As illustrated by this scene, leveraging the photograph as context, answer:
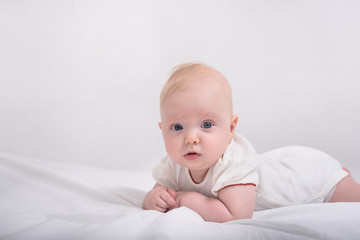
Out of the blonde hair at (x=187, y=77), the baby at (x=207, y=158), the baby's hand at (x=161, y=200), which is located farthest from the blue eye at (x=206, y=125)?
the baby's hand at (x=161, y=200)

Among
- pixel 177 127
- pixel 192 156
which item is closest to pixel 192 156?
pixel 192 156

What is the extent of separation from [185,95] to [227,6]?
1713mm

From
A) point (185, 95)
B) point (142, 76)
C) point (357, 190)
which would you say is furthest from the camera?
point (142, 76)

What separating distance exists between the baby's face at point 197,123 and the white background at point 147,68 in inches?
44.1

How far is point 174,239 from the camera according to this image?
3.33 ft

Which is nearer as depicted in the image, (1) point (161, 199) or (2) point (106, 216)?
(2) point (106, 216)

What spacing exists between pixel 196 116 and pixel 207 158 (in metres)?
0.15

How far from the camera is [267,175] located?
1.60 metres

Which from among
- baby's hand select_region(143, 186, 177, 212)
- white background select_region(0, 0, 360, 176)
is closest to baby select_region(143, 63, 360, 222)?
baby's hand select_region(143, 186, 177, 212)

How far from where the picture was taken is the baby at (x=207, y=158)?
1.36 meters

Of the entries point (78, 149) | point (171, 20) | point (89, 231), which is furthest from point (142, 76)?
point (89, 231)

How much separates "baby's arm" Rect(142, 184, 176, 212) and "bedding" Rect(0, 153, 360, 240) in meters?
0.07

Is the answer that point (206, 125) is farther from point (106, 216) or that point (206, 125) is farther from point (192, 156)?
point (106, 216)

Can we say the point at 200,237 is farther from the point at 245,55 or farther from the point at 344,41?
the point at 344,41
